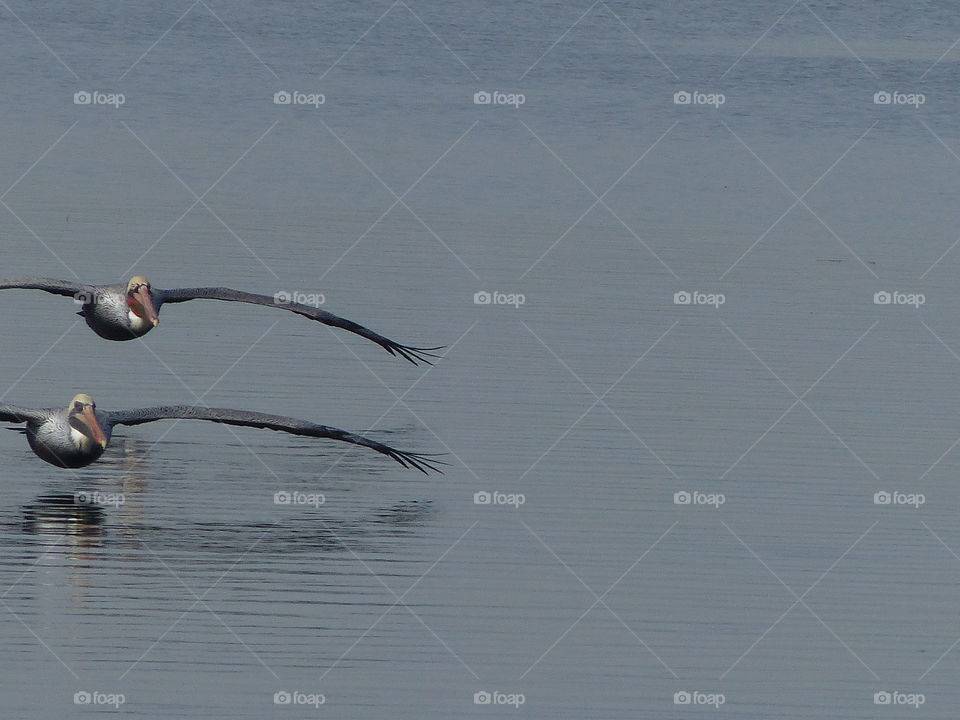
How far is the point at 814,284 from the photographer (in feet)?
90.3

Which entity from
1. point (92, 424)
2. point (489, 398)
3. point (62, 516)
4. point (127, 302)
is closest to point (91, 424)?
point (92, 424)

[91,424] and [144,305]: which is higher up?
[144,305]

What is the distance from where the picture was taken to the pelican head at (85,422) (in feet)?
59.0

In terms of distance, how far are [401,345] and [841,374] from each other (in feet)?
15.3

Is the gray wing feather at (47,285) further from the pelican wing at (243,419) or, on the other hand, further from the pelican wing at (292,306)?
the pelican wing at (243,419)

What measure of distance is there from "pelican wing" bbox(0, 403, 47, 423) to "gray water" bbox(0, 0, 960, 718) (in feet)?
2.00

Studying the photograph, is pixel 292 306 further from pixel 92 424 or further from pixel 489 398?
pixel 92 424

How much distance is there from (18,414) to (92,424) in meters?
0.61

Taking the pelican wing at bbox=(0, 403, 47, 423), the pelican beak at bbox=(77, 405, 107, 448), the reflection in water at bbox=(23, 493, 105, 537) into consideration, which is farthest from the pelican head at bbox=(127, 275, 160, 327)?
the reflection in water at bbox=(23, 493, 105, 537)

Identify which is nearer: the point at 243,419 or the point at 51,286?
the point at 243,419

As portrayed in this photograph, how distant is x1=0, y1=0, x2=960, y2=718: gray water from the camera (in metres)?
15.0

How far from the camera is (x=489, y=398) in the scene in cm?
2138

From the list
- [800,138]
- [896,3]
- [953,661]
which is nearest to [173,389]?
[953,661]

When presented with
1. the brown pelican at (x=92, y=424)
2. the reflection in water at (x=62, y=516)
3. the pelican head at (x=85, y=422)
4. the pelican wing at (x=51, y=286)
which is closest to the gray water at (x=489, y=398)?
the reflection in water at (x=62, y=516)
